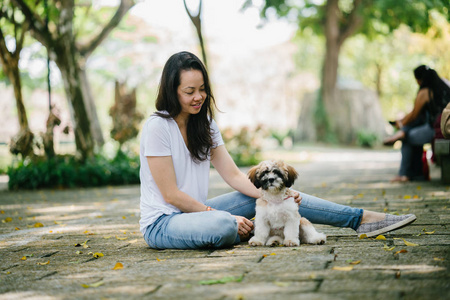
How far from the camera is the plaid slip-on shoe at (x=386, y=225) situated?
4.25 m

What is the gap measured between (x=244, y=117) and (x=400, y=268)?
148ft

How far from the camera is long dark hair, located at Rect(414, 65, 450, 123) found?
8055mm

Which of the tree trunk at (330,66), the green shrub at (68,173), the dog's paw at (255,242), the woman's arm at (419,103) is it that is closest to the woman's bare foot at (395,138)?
the woman's arm at (419,103)

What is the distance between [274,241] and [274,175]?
53 cm

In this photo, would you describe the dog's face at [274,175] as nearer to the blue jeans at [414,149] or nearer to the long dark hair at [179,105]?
the long dark hair at [179,105]

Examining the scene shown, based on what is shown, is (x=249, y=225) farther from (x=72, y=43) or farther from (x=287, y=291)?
(x=72, y=43)

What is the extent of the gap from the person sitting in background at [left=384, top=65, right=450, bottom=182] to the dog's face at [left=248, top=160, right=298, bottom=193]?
4.67 meters

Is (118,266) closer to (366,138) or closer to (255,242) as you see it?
(255,242)

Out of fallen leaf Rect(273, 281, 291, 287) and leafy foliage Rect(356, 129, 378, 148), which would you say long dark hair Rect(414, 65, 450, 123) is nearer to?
fallen leaf Rect(273, 281, 291, 287)

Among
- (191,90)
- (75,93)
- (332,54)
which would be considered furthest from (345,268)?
(332,54)

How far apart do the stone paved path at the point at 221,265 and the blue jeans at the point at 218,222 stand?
85 millimetres

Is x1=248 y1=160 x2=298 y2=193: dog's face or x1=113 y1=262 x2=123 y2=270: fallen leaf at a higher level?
x1=248 y1=160 x2=298 y2=193: dog's face

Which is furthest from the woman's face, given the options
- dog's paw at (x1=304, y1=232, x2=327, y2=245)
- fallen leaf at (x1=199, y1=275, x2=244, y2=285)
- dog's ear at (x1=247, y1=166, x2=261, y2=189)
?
A: fallen leaf at (x1=199, y1=275, x2=244, y2=285)

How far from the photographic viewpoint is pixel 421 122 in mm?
8656
